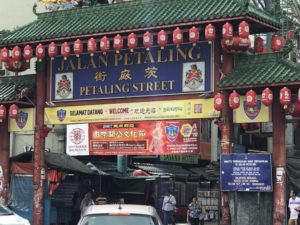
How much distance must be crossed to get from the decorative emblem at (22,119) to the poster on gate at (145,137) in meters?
3.04

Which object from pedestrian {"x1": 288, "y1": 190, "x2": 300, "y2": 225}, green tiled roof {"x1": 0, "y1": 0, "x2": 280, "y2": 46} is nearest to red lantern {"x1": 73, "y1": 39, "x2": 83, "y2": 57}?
green tiled roof {"x1": 0, "y1": 0, "x2": 280, "y2": 46}

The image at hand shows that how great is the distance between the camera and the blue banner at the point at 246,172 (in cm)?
1795

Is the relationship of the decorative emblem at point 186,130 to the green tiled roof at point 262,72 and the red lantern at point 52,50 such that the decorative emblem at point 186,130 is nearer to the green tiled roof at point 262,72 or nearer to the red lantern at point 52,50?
the green tiled roof at point 262,72

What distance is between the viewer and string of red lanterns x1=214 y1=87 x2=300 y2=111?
17.3 meters

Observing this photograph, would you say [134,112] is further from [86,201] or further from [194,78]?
[86,201]

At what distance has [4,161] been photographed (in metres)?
23.5

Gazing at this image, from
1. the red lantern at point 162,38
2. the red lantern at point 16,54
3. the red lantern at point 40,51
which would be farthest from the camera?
the red lantern at point 16,54

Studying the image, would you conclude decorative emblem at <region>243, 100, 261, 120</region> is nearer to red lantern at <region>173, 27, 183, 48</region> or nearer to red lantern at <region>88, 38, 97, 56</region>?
red lantern at <region>173, 27, 183, 48</region>

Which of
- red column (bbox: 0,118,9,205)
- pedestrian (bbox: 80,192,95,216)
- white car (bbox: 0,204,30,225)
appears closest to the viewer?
white car (bbox: 0,204,30,225)

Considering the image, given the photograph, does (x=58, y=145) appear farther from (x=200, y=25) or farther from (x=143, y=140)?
(x=200, y=25)

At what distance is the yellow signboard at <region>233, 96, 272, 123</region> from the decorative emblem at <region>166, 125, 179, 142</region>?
2.06 m

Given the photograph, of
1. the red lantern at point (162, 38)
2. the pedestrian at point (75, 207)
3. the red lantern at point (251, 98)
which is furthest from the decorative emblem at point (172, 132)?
the pedestrian at point (75, 207)

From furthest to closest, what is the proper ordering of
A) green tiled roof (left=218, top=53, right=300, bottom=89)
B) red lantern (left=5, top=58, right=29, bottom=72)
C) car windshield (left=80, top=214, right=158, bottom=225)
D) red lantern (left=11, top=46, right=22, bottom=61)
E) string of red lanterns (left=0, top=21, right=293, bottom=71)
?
1. red lantern (left=5, top=58, right=29, bottom=72)
2. red lantern (left=11, top=46, right=22, bottom=61)
3. string of red lanterns (left=0, top=21, right=293, bottom=71)
4. green tiled roof (left=218, top=53, right=300, bottom=89)
5. car windshield (left=80, top=214, right=158, bottom=225)

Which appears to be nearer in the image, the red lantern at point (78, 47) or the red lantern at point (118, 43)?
the red lantern at point (118, 43)
